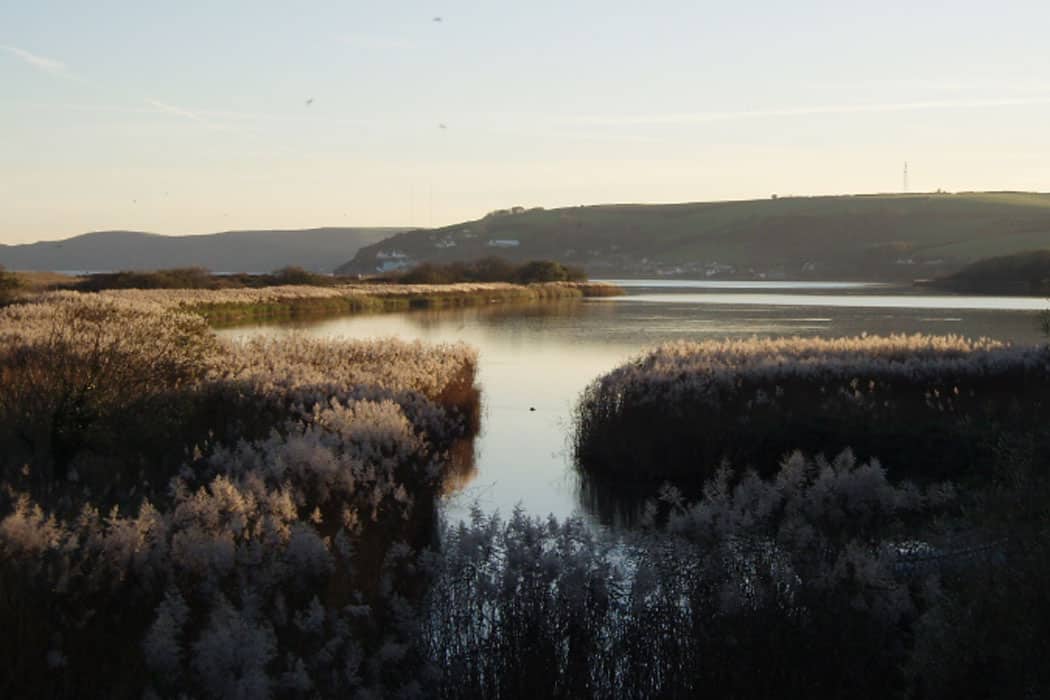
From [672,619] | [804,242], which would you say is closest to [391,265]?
[804,242]

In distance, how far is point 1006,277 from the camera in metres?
95.6

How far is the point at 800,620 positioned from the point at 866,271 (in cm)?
15123

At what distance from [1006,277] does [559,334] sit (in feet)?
215

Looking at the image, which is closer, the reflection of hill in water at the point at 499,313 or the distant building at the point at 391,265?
the reflection of hill in water at the point at 499,313

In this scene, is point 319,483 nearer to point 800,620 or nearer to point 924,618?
point 800,620

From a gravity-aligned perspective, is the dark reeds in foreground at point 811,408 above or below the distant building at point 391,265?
below

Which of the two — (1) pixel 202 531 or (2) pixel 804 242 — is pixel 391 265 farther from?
(1) pixel 202 531

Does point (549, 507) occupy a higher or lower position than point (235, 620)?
lower

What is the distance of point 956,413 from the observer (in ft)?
51.9

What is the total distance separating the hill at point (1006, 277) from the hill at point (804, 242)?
30.2 metres

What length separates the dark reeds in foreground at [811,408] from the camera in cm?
1491

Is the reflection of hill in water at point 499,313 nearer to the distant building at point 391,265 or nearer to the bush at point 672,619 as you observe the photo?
the bush at point 672,619


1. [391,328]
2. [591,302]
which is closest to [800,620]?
[391,328]

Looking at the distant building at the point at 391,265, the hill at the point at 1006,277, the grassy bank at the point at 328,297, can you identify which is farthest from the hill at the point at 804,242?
the grassy bank at the point at 328,297
